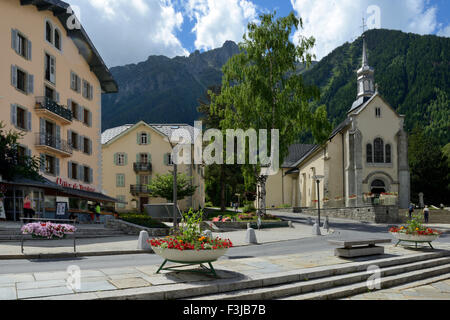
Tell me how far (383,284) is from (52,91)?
92.6 ft

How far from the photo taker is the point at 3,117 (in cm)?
2452

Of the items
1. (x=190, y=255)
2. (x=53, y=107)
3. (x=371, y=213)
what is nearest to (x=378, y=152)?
(x=371, y=213)

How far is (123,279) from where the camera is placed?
303 inches

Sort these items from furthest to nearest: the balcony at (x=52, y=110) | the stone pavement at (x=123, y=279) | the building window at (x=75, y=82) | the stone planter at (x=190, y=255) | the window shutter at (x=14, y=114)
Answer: the building window at (x=75, y=82) < the balcony at (x=52, y=110) < the window shutter at (x=14, y=114) < the stone planter at (x=190, y=255) < the stone pavement at (x=123, y=279)

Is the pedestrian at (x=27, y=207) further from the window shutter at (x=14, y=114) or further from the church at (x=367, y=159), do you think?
the church at (x=367, y=159)

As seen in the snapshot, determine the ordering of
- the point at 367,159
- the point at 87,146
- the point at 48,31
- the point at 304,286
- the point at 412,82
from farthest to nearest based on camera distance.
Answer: the point at 412,82 < the point at 367,159 < the point at 87,146 < the point at 48,31 < the point at 304,286

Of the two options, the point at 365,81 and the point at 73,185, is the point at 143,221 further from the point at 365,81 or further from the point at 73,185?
the point at 365,81

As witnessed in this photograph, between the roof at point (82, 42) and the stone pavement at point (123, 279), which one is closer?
the stone pavement at point (123, 279)

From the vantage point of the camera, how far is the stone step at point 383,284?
7570mm

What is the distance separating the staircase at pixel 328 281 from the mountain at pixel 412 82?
9699cm

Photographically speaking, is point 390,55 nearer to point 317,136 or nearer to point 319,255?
point 317,136

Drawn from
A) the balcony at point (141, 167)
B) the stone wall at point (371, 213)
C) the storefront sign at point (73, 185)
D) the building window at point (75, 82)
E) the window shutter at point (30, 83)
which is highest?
the building window at point (75, 82)

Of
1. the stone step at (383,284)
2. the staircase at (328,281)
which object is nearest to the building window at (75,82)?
the staircase at (328,281)
